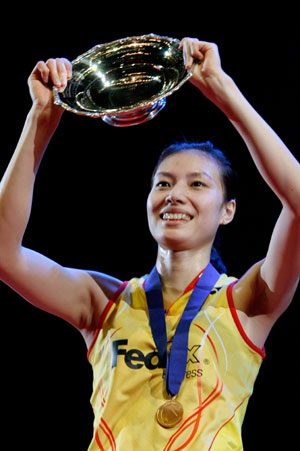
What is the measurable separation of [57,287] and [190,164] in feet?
2.14

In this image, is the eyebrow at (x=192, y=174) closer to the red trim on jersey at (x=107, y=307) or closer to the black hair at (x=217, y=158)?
the black hair at (x=217, y=158)

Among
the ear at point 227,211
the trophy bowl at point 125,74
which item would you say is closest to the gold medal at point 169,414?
the ear at point 227,211

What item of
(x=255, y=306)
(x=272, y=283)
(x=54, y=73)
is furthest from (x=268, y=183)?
(x=54, y=73)

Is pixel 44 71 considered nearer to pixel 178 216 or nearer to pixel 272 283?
pixel 178 216

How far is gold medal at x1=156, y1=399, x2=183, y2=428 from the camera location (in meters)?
1.79

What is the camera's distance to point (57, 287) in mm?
2107

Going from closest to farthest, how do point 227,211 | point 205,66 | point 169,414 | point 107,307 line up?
1. point 169,414
2. point 205,66
3. point 107,307
4. point 227,211

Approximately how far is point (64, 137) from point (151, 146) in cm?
50

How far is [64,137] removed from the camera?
3326mm

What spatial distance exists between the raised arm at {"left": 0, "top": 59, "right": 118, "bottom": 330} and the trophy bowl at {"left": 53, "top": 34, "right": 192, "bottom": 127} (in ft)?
0.31

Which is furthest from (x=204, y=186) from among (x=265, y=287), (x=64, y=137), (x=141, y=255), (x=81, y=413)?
(x=81, y=413)

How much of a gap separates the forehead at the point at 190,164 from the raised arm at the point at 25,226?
1.48 feet

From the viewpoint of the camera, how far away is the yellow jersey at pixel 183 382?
1.80 metres

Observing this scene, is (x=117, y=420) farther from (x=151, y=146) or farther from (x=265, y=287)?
(x=151, y=146)
